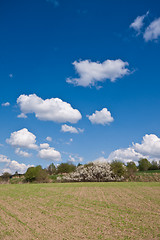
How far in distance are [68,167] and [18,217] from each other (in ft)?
248

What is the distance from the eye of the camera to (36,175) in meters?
74.6

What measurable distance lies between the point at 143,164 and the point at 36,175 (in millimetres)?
77557

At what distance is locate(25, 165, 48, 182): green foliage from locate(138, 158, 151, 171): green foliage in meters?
70.0

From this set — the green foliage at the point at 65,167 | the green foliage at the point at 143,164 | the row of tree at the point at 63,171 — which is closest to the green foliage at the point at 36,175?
the row of tree at the point at 63,171

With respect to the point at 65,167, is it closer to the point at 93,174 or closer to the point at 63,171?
the point at 63,171

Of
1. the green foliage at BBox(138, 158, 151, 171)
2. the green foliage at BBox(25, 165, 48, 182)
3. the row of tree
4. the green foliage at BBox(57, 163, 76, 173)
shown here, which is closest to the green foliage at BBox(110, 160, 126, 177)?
the row of tree

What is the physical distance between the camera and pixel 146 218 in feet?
46.3

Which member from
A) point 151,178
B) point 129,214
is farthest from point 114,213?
point 151,178

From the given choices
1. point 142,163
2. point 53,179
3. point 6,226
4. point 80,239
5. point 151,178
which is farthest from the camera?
point 142,163

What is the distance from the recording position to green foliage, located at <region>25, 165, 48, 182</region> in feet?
240

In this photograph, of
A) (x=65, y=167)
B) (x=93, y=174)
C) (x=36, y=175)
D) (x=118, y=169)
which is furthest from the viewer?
(x=65, y=167)

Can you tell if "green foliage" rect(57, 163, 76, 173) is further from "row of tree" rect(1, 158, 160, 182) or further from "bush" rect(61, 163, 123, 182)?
"bush" rect(61, 163, 123, 182)

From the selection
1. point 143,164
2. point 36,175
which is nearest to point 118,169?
point 36,175

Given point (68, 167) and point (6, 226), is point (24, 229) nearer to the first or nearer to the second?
point (6, 226)
